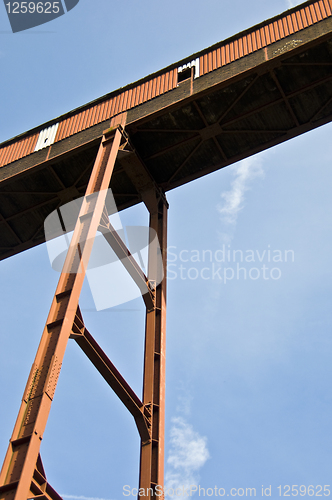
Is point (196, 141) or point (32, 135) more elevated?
point (32, 135)

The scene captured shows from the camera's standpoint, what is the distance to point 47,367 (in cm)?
973

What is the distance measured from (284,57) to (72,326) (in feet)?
33.0

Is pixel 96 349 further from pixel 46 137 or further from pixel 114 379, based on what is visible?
pixel 46 137

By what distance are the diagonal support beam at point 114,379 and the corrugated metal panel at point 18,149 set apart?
30.3ft

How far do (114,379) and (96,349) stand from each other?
1030 mm

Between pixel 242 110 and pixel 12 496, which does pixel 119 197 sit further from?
pixel 12 496

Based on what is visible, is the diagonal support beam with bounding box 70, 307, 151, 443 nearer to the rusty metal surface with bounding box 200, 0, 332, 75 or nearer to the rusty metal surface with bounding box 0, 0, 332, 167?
the rusty metal surface with bounding box 0, 0, 332, 167

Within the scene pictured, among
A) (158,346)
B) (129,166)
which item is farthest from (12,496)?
(129,166)

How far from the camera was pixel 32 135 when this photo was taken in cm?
1898

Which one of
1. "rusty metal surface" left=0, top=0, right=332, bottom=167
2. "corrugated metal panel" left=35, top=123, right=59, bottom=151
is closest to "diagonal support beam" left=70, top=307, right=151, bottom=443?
"rusty metal surface" left=0, top=0, right=332, bottom=167

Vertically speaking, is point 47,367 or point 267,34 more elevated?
point 267,34

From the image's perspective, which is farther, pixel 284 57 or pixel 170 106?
pixel 170 106

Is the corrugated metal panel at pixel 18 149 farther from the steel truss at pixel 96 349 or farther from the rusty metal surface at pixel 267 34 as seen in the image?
the rusty metal surface at pixel 267 34

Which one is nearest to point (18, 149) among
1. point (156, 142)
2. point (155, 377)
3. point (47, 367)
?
point (156, 142)
